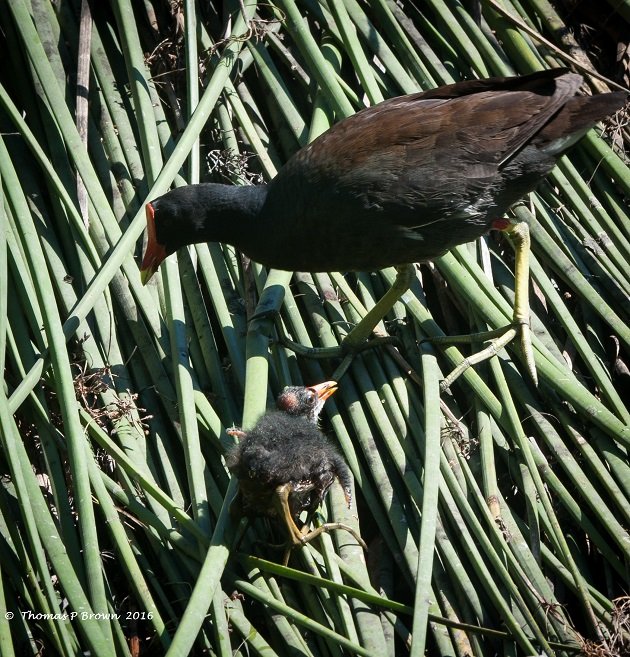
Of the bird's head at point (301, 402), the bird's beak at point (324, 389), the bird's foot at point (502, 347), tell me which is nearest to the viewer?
the bird's head at point (301, 402)

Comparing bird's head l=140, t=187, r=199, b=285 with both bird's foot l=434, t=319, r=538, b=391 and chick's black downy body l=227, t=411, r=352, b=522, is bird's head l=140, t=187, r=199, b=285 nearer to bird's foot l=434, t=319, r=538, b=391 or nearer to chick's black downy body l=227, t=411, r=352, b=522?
chick's black downy body l=227, t=411, r=352, b=522

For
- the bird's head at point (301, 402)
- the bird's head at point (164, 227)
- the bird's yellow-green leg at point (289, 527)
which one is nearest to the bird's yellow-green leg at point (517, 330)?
the bird's head at point (301, 402)

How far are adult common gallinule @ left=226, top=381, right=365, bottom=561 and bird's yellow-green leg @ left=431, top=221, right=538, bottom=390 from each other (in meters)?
0.68

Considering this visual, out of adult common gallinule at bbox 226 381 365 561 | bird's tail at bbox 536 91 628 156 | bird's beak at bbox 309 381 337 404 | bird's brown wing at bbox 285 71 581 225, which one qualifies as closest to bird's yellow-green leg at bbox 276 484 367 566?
adult common gallinule at bbox 226 381 365 561

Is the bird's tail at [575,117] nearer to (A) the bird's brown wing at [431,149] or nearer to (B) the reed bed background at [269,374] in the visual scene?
(A) the bird's brown wing at [431,149]

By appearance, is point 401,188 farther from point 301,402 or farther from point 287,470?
point 287,470

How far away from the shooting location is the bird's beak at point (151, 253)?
10.5 ft

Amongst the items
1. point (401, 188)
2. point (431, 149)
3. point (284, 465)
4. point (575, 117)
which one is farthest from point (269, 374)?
point (575, 117)

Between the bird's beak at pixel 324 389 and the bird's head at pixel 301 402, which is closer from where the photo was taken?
the bird's head at pixel 301 402

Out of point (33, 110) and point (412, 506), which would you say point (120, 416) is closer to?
point (412, 506)

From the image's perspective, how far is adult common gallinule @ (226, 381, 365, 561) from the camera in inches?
98.3

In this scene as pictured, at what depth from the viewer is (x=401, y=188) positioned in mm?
3035

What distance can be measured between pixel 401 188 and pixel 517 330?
2.38 feet

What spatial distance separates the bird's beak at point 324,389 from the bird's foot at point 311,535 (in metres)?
0.48
